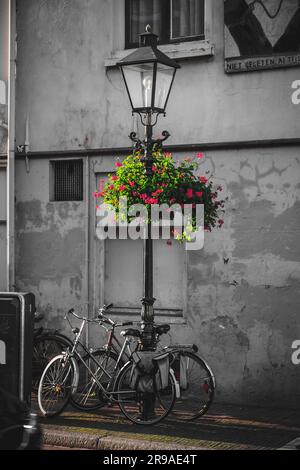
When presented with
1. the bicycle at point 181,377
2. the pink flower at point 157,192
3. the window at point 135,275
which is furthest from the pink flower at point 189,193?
the window at point 135,275

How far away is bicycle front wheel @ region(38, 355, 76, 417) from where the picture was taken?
32.6 feet

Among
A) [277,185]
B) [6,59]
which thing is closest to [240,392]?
[277,185]

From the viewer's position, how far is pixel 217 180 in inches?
440

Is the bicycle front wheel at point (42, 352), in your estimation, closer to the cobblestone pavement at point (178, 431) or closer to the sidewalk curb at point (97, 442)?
the cobblestone pavement at point (178, 431)

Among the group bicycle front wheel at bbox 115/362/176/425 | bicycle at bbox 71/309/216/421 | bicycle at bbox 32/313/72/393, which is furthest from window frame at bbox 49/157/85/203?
bicycle front wheel at bbox 115/362/176/425

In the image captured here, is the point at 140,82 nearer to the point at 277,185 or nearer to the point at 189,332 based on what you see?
the point at 277,185

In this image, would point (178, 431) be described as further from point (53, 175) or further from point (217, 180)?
point (53, 175)

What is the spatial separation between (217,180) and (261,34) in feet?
6.40

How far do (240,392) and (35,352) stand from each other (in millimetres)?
2768

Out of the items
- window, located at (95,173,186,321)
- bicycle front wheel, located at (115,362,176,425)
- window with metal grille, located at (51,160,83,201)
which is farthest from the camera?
window with metal grille, located at (51,160,83,201)

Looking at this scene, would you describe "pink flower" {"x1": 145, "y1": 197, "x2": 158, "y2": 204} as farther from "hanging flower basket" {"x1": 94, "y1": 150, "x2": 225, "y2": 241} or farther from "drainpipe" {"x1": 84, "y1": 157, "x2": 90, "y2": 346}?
"drainpipe" {"x1": 84, "y1": 157, "x2": 90, "y2": 346}

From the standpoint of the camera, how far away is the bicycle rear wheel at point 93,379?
1002cm

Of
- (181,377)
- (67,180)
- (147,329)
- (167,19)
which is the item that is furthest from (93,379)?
(167,19)
